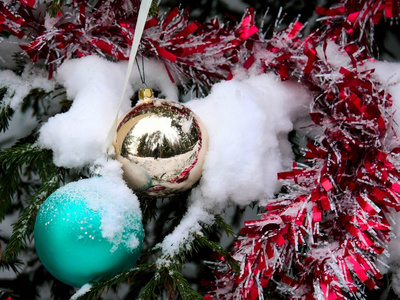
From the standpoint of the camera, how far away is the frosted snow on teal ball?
1.53ft

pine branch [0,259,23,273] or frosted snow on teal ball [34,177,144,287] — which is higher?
frosted snow on teal ball [34,177,144,287]

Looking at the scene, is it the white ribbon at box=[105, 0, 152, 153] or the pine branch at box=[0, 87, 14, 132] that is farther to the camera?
the pine branch at box=[0, 87, 14, 132]

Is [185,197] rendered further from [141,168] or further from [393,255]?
[393,255]

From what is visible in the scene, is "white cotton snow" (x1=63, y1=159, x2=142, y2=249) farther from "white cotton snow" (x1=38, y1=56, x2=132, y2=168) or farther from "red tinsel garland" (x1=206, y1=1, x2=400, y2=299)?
"red tinsel garland" (x1=206, y1=1, x2=400, y2=299)

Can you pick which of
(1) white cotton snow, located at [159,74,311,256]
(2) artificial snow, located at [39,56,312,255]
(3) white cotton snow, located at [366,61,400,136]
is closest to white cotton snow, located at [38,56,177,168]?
(2) artificial snow, located at [39,56,312,255]

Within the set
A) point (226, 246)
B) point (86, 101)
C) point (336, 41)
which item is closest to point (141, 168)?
point (86, 101)

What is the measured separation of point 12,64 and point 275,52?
0.43 metres

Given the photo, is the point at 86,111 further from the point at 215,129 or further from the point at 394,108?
the point at 394,108

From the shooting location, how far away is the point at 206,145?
57 centimetres

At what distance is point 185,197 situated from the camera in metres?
0.69

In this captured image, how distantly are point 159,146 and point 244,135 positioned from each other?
130mm

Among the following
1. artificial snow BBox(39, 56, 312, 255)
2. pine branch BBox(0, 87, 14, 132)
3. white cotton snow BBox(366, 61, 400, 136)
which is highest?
white cotton snow BBox(366, 61, 400, 136)

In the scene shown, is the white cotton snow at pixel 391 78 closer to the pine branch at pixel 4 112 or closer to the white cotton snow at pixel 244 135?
the white cotton snow at pixel 244 135

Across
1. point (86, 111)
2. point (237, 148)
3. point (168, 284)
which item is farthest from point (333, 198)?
point (86, 111)
